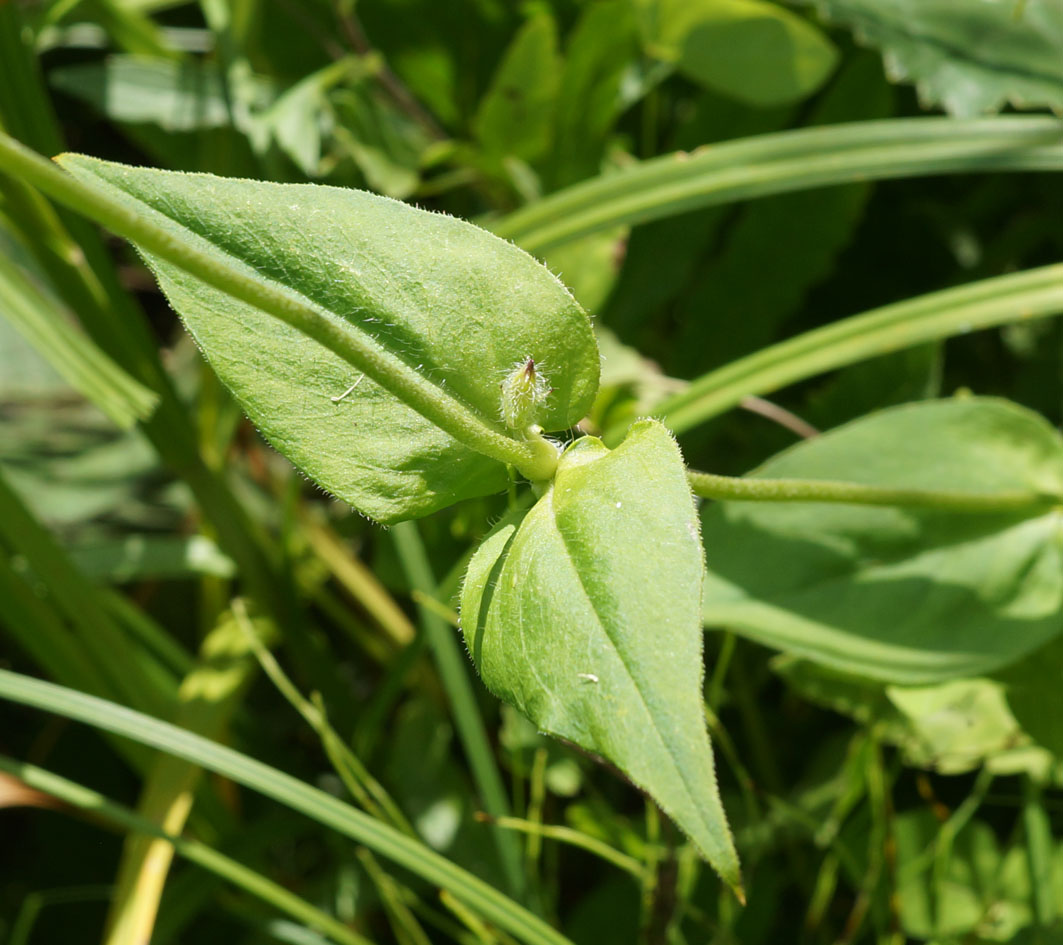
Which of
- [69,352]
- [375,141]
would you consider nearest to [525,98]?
[375,141]

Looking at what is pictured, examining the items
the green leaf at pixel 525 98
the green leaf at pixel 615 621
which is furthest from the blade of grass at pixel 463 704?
the green leaf at pixel 525 98

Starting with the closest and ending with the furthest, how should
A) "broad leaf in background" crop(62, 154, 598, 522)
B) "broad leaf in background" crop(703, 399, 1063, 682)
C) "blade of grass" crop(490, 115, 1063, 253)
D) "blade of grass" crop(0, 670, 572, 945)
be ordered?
"broad leaf in background" crop(62, 154, 598, 522)
"blade of grass" crop(0, 670, 572, 945)
"broad leaf in background" crop(703, 399, 1063, 682)
"blade of grass" crop(490, 115, 1063, 253)

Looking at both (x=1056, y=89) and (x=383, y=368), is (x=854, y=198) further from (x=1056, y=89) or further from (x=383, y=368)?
(x=383, y=368)

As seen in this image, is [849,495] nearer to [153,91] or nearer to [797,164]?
[797,164]

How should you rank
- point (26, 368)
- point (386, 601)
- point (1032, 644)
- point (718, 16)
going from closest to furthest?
point (1032, 644), point (718, 16), point (386, 601), point (26, 368)

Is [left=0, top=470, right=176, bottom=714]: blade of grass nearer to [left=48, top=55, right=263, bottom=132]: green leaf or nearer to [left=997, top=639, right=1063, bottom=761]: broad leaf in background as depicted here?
[left=48, top=55, right=263, bottom=132]: green leaf

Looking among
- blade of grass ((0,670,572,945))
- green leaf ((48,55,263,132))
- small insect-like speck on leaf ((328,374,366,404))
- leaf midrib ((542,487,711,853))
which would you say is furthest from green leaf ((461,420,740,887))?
green leaf ((48,55,263,132))

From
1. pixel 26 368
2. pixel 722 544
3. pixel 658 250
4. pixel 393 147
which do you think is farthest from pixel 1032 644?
pixel 26 368
